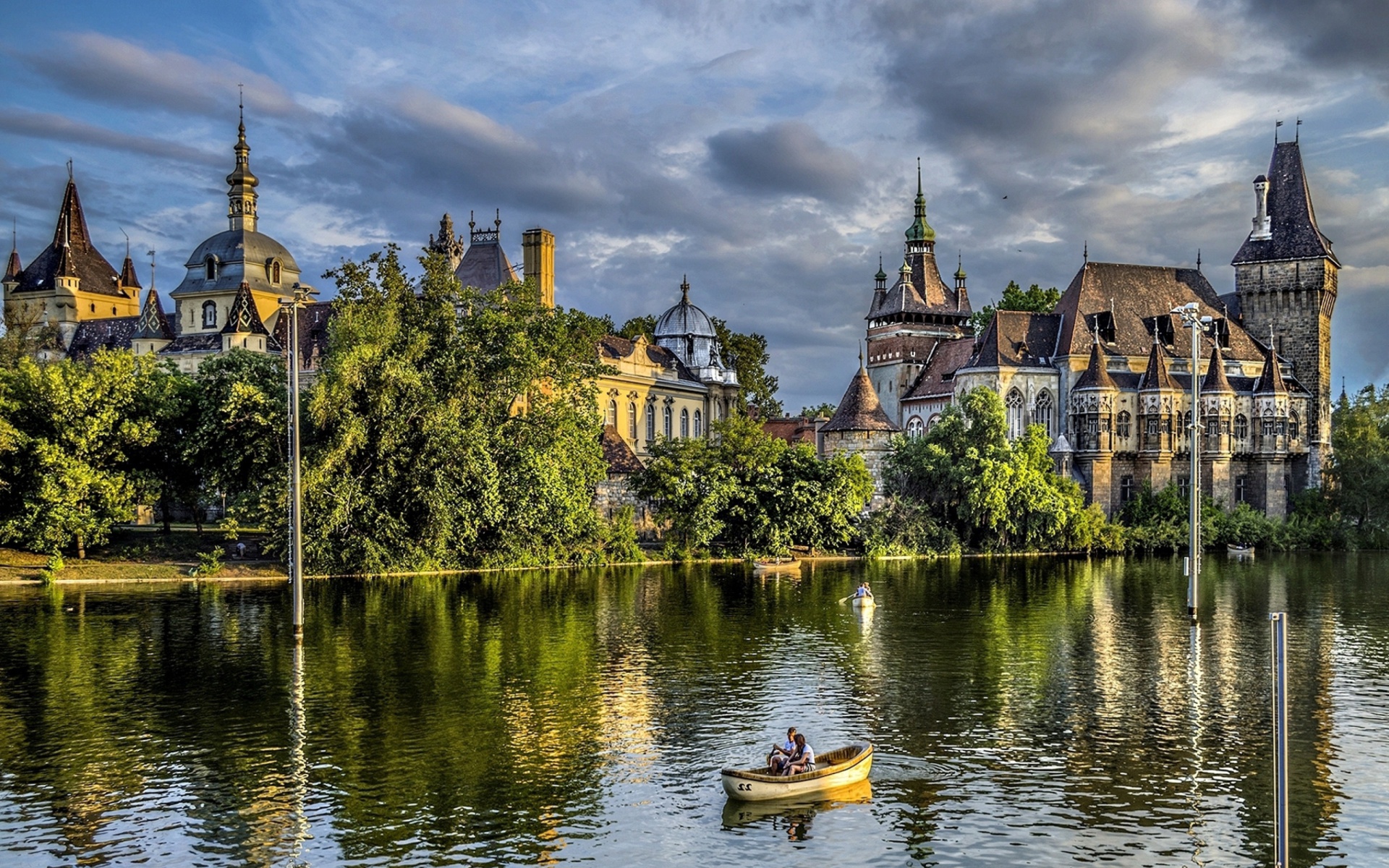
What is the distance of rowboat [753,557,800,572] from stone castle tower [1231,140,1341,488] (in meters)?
55.1

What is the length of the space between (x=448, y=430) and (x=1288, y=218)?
253 feet

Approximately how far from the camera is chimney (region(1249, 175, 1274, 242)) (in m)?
106

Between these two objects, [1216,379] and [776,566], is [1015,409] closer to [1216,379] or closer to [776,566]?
[1216,379]

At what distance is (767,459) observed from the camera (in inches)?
2968

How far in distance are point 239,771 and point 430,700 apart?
697cm

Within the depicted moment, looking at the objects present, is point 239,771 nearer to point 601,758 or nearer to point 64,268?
point 601,758

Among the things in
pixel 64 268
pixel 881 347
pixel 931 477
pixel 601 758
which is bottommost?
pixel 601 758

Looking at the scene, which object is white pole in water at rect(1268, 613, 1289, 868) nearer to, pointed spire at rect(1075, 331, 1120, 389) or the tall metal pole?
the tall metal pole

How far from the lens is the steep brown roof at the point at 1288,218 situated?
10469cm

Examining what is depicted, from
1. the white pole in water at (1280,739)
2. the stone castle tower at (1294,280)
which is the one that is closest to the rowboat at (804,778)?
the white pole in water at (1280,739)

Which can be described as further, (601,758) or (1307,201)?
(1307,201)

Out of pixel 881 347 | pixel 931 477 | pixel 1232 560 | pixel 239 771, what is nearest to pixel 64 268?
pixel 881 347

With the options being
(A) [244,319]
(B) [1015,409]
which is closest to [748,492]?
(B) [1015,409]

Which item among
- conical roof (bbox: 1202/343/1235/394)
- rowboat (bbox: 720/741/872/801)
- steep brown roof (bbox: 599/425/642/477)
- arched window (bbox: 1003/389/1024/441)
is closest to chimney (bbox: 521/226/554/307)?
steep brown roof (bbox: 599/425/642/477)
